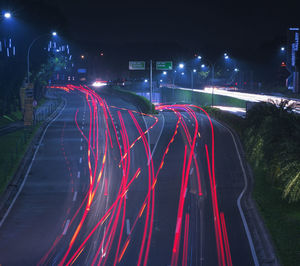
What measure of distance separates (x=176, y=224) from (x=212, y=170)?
10670mm

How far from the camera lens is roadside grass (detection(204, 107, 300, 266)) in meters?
15.2

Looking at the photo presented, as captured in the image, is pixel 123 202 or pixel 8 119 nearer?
pixel 123 202

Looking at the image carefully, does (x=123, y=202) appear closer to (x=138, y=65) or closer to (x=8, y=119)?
(x=8, y=119)

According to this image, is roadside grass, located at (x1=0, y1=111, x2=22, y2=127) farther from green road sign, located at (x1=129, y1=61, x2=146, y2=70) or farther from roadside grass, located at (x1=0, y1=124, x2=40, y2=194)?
green road sign, located at (x1=129, y1=61, x2=146, y2=70)

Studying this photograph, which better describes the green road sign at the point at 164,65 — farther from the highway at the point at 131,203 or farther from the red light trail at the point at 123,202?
the highway at the point at 131,203

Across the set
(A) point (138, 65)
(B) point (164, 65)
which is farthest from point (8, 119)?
(B) point (164, 65)

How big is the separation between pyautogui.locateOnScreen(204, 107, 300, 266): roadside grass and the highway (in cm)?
97

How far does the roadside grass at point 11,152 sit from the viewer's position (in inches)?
1077

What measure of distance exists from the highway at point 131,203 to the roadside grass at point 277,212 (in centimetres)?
97

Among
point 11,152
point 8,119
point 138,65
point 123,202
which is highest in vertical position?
point 138,65

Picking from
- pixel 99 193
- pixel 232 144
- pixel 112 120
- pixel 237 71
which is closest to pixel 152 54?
pixel 237 71

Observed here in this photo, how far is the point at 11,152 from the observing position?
32719 millimetres

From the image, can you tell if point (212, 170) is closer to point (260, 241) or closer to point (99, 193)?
point (99, 193)

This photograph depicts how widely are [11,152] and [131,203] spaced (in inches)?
527
